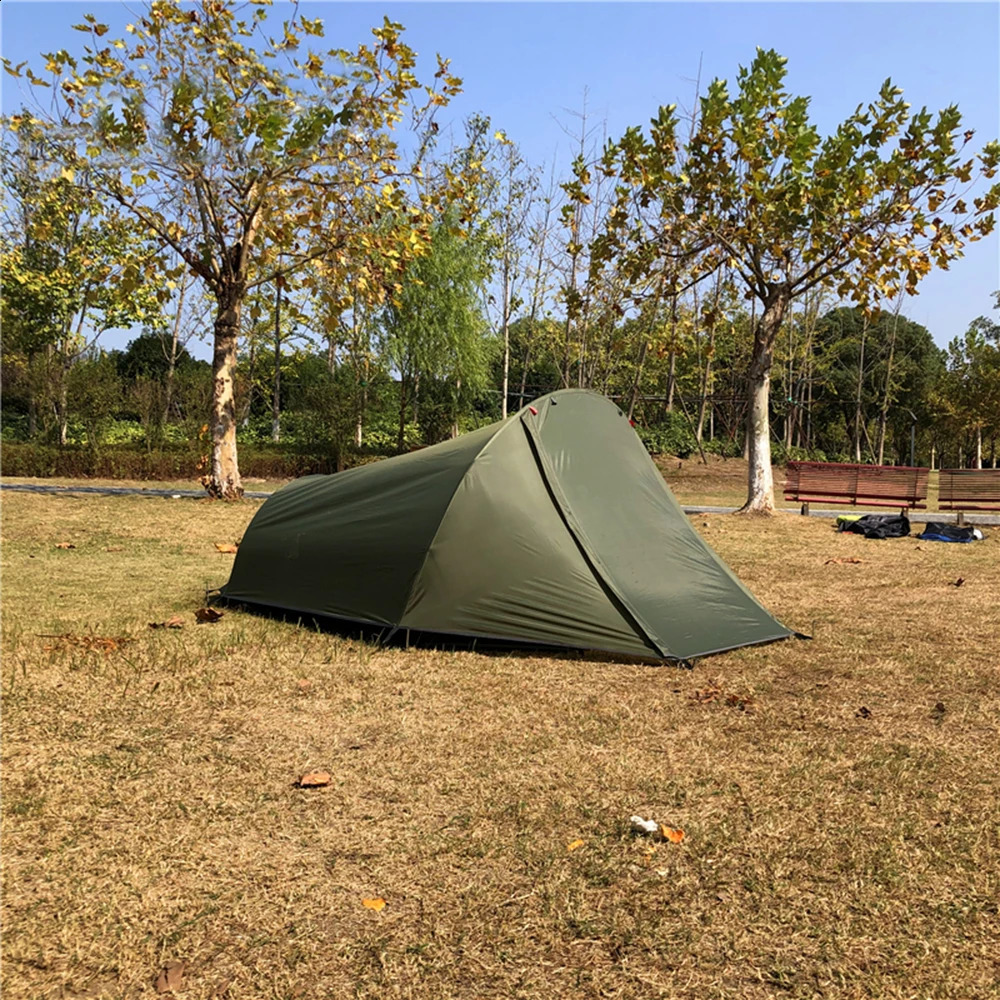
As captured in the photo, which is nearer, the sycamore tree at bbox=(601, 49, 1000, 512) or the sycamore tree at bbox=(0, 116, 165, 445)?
the sycamore tree at bbox=(601, 49, 1000, 512)

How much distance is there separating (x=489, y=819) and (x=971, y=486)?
15339 mm

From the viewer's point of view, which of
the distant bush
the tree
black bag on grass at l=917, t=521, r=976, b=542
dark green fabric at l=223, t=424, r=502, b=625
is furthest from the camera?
the distant bush

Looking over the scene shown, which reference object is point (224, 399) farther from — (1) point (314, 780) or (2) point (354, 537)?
(1) point (314, 780)

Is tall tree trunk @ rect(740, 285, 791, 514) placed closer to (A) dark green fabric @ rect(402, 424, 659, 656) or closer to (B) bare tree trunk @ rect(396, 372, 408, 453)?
(A) dark green fabric @ rect(402, 424, 659, 656)

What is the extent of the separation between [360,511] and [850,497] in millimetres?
13373

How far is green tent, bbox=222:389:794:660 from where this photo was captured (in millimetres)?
5516

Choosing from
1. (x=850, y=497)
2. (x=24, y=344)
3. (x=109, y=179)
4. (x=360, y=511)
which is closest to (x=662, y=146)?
(x=850, y=497)

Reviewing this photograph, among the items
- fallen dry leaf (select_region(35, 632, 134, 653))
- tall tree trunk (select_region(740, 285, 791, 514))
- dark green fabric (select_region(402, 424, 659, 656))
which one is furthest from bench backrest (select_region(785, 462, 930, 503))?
fallen dry leaf (select_region(35, 632, 134, 653))

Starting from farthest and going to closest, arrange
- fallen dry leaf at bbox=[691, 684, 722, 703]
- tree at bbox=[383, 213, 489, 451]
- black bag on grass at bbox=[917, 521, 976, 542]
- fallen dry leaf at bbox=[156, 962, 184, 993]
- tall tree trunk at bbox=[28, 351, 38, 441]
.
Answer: tree at bbox=[383, 213, 489, 451] < tall tree trunk at bbox=[28, 351, 38, 441] < black bag on grass at bbox=[917, 521, 976, 542] < fallen dry leaf at bbox=[691, 684, 722, 703] < fallen dry leaf at bbox=[156, 962, 184, 993]

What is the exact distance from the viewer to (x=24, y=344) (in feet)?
83.8

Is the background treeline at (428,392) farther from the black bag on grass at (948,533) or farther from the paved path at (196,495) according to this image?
the black bag on grass at (948,533)

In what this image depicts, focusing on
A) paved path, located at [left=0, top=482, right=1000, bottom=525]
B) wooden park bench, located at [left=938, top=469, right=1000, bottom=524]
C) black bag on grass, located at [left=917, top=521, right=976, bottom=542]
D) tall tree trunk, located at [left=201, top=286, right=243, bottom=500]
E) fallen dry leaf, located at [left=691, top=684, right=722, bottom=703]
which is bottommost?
fallen dry leaf, located at [left=691, top=684, right=722, bottom=703]

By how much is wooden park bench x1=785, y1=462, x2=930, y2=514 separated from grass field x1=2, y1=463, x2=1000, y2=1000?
38.9 ft

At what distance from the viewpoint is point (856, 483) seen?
17.1m
